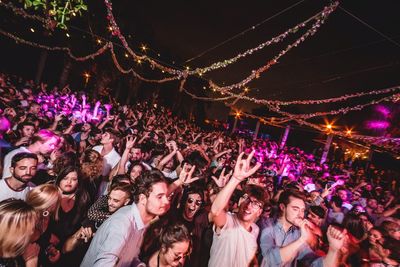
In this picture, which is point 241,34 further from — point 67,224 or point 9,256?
point 9,256

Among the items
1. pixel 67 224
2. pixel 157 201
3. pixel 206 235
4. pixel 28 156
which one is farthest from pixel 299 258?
pixel 28 156

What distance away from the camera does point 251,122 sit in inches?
1655

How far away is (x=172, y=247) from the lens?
7.09 ft

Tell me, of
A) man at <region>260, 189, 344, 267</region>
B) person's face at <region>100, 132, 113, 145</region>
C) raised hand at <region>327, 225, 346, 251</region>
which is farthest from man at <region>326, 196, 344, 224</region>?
person's face at <region>100, 132, 113, 145</region>

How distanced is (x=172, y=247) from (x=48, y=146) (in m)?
2.75

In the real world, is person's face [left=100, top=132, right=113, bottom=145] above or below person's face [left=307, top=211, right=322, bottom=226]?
above

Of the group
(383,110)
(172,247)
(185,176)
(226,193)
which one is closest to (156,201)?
(172,247)

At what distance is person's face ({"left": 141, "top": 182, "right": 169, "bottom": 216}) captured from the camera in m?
2.27

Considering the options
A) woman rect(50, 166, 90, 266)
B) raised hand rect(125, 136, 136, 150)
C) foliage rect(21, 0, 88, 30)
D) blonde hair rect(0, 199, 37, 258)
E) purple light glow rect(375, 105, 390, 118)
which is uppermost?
purple light glow rect(375, 105, 390, 118)

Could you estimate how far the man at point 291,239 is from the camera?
2.43m

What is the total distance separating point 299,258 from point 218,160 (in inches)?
184

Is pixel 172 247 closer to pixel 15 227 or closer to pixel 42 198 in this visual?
pixel 15 227

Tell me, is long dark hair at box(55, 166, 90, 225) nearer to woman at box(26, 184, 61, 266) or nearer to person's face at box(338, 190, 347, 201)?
woman at box(26, 184, 61, 266)

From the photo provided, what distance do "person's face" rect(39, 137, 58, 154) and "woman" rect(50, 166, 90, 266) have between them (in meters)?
1.00
